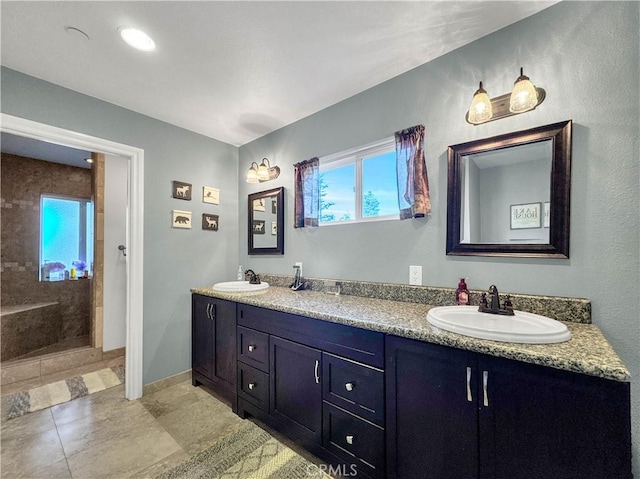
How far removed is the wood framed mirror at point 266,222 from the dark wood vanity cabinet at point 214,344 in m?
0.73

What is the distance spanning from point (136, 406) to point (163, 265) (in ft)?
3.72

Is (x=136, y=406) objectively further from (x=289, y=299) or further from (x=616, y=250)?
(x=616, y=250)

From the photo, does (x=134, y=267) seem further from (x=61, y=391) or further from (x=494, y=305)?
(x=494, y=305)

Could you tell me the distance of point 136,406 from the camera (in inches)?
84.2

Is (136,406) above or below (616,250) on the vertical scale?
below

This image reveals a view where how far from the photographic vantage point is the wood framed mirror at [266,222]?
2600mm

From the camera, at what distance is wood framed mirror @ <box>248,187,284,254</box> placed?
2.60 m

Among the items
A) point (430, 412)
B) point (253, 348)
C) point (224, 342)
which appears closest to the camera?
point (430, 412)

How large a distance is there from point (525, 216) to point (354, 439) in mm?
1426

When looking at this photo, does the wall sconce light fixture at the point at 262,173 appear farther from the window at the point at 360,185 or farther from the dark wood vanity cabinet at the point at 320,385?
the dark wood vanity cabinet at the point at 320,385

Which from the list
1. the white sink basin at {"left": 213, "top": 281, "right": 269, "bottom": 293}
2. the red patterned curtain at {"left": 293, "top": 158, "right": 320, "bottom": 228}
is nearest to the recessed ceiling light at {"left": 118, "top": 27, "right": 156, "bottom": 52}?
the red patterned curtain at {"left": 293, "top": 158, "right": 320, "bottom": 228}

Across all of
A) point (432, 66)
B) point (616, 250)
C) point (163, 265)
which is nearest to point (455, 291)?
point (616, 250)

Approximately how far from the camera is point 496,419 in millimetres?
965

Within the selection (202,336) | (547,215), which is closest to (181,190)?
(202,336)
